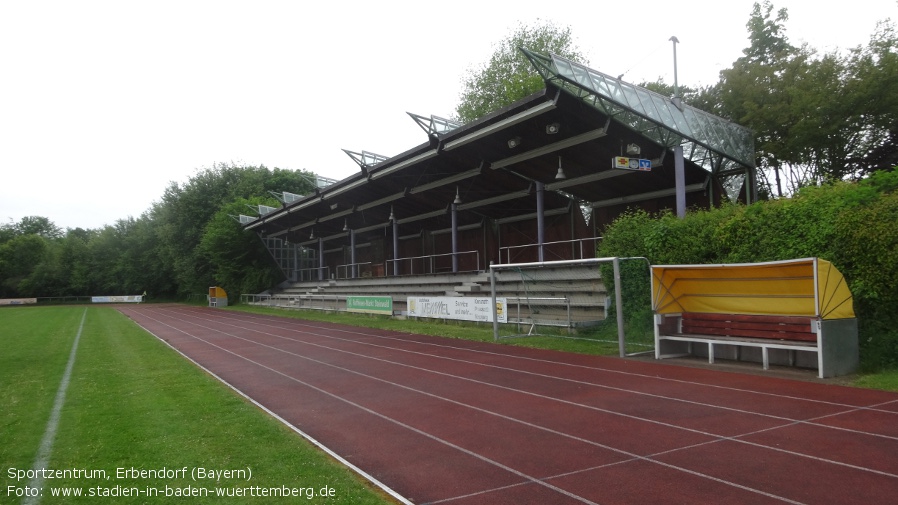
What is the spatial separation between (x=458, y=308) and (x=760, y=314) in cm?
1181

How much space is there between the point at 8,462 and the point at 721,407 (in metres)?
8.55

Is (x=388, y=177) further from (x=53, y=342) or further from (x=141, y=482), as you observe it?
(x=141, y=482)

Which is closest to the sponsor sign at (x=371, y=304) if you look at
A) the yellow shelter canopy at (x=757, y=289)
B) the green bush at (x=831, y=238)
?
the green bush at (x=831, y=238)

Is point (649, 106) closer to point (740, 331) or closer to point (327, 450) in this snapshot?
point (740, 331)

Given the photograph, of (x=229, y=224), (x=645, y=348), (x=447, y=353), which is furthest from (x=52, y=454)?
(x=229, y=224)

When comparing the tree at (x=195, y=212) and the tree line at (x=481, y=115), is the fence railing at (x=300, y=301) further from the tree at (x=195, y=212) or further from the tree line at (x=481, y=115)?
the tree at (x=195, y=212)

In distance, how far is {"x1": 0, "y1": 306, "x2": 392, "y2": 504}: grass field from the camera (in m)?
5.28

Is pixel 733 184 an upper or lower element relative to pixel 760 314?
upper

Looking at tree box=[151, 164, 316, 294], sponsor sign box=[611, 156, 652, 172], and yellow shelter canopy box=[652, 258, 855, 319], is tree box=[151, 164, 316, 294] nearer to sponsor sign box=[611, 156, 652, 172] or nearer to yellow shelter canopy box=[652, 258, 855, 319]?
sponsor sign box=[611, 156, 652, 172]

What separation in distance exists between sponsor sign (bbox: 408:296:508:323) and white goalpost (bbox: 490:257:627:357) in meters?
0.45

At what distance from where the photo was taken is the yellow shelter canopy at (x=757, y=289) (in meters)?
9.86

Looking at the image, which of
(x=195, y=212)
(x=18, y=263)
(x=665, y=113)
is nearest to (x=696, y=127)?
(x=665, y=113)

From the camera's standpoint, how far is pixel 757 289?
38.9ft

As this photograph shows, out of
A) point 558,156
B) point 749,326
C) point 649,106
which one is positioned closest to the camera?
point 749,326
